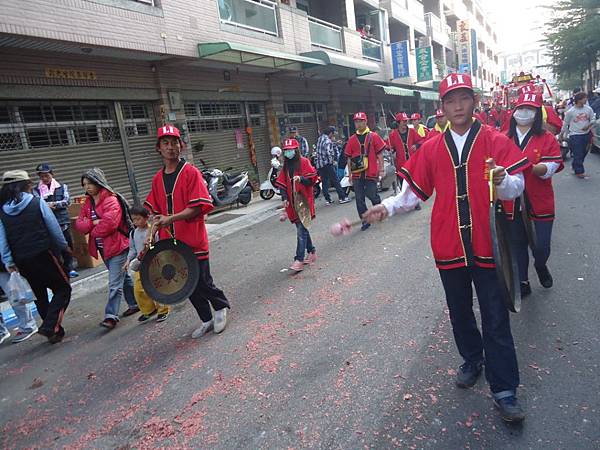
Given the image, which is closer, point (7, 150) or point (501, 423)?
point (501, 423)

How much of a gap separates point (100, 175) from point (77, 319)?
6.17ft

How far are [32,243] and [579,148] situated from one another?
1063 cm

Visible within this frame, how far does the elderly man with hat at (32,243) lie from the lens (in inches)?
177

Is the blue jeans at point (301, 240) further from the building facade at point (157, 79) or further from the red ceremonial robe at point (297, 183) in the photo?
the building facade at point (157, 79)

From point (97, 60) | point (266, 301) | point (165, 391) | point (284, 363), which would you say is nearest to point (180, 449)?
point (165, 391)

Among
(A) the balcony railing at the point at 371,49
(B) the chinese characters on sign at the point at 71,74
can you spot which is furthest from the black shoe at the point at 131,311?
(A) the balcony railing at the point at 371,49

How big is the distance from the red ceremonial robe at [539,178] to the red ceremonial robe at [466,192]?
1.61m

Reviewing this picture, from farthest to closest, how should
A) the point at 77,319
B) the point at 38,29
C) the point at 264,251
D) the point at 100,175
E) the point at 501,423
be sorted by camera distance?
the point at 38,29 < the point at 264,251 < the point at 77,319 < the point at 100,175 < the point at 501,423

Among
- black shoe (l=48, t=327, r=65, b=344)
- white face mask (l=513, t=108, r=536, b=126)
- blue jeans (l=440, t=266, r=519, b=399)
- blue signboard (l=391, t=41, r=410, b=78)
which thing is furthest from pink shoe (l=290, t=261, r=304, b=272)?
blue signboard (l=391, t=41, r=410, b=78)

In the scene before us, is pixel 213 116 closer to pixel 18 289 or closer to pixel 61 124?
pixel 61 124

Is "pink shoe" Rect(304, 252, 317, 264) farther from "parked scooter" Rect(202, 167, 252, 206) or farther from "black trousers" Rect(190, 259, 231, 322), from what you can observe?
"parked scooter" Rect(202, 167, 252, 206)

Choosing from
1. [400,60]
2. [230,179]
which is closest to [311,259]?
[230,179]

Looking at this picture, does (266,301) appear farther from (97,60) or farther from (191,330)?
(97,60)

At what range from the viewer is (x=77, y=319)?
17.9 feet
